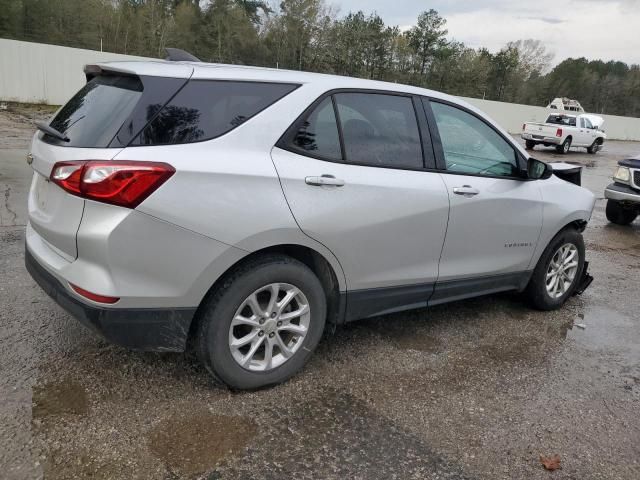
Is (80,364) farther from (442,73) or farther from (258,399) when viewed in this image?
(442,73)

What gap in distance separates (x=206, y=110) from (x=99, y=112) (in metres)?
0.54

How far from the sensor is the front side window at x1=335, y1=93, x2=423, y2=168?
3186 mm

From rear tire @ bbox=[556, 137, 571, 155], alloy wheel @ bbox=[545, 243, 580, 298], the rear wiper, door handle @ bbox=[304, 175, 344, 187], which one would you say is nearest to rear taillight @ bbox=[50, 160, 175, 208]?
the rear wiper

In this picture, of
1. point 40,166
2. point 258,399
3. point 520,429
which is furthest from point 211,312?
point 520,429

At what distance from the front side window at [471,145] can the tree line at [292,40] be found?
26369mm

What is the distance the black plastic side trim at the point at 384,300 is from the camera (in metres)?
3.29

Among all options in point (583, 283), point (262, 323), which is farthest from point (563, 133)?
point (262, 323)

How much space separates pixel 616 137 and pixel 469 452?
163 feet

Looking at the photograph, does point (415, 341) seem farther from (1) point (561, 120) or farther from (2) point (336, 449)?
(1) point (561, 120)

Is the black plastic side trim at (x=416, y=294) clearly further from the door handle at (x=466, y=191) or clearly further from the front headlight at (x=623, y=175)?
the front headlight at (x=623, y=175)

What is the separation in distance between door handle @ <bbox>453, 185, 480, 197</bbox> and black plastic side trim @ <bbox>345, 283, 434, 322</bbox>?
0.64m

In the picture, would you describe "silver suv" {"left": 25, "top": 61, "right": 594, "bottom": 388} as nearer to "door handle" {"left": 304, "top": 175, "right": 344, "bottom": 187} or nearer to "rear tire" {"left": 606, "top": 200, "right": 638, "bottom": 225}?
"door handle" {"left": 304, "top": 175, "right": 344, "bottom": 187}

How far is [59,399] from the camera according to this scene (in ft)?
9.13

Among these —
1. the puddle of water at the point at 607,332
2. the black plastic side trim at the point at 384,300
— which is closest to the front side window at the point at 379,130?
the black plastic side trim at the point at 384,300
